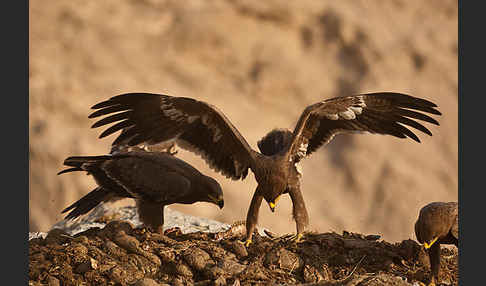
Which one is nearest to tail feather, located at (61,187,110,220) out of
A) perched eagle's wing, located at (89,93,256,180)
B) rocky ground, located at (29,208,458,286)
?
→ rocky ground, located at (29,208,458,286)

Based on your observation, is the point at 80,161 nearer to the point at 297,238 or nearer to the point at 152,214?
the point at 152,214

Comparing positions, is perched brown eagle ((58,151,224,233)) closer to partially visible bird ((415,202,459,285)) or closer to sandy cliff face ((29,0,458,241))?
partially visible bird ((415,202,459,285))

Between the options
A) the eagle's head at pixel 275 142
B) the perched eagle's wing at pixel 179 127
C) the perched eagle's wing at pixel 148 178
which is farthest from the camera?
the eagle's head at pixel 275 142

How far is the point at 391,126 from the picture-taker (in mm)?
6582

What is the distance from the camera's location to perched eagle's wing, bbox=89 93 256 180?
6.57 meters

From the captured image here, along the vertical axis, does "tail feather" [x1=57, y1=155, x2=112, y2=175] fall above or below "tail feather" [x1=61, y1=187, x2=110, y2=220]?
above

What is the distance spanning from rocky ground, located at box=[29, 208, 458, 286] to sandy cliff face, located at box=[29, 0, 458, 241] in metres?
9.70

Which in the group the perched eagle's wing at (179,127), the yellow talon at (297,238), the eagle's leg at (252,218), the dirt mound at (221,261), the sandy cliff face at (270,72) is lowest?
the dirt mound at (221,261)

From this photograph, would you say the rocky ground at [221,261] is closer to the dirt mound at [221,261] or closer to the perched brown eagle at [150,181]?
the dirt mound at [221,261]

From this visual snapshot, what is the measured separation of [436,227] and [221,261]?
72.5 inches

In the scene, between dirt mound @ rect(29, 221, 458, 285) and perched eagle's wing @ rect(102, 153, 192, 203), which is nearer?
dirt mound @ rect(29, 221, 458, 285)

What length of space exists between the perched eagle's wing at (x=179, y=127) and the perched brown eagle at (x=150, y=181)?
281mm

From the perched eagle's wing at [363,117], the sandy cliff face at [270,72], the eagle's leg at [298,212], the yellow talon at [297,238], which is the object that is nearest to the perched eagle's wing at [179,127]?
the eagle's leg at [298,212]

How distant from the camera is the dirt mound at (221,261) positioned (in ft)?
17.8
